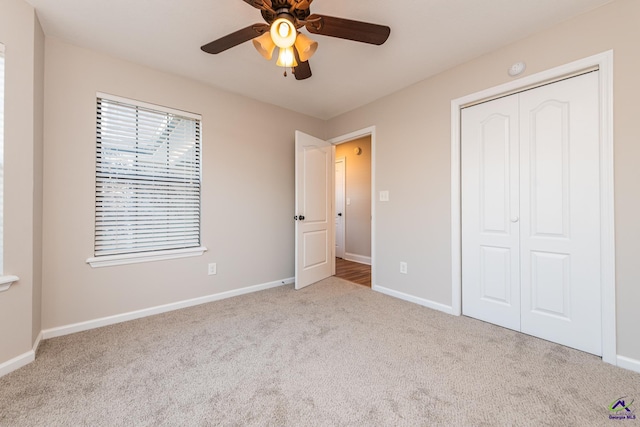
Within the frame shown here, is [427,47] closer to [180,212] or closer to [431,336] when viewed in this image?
[431,336]

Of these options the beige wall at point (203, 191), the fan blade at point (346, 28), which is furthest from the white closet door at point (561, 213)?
the beige wall at point (203, 191)

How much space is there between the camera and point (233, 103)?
3076 millimetres

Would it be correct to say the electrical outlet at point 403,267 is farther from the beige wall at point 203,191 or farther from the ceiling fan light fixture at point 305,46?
the ceiling fan light fixture at point 305,46

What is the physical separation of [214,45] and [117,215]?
5.64 feet

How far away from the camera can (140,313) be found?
2482 mm

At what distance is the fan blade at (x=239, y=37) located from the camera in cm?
151

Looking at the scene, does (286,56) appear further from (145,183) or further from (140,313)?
(140,313)

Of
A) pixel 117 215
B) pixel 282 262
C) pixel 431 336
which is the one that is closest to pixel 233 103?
pixel 117 215

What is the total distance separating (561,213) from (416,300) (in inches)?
59.0

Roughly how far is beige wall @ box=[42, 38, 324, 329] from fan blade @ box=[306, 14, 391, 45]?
1857 mm

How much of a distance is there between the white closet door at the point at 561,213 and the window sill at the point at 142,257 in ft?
10.1

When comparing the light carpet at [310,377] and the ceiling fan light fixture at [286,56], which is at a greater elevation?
the ceiling fan light fixture at [286,56]

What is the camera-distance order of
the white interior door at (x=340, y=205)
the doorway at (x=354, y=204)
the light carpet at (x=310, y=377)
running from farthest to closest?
1. the white interior door at (x=340, y=205)
2. the doorway at (x=354, y=204)
3. the light carpet at (x=310, y=377)

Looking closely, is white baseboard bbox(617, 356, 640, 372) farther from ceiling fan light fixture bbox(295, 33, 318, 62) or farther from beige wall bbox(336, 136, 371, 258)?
beige wall bbox(336, 136, 371, 258)
